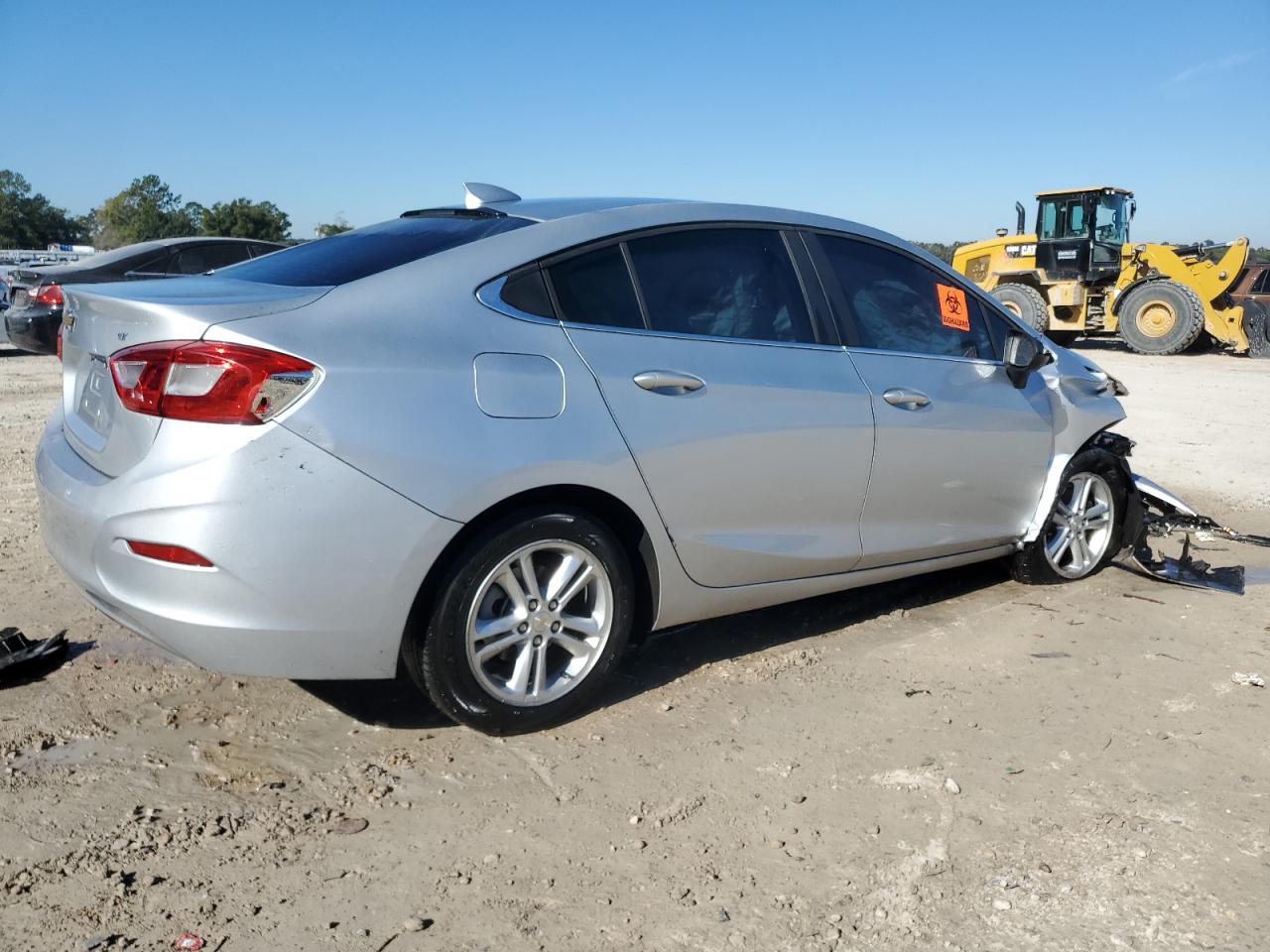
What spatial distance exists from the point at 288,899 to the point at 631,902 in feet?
2.56

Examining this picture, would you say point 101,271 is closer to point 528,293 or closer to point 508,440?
point 528,293

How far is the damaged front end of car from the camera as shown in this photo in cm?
520

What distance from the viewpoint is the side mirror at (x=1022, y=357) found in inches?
180

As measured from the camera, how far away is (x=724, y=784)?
3104 millimetres

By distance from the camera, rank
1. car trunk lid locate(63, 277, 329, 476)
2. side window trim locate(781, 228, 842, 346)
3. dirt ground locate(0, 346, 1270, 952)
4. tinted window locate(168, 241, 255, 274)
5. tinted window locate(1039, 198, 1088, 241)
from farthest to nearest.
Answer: tinted window locate(1039, 198, 1088, 241) → tinted window locate(168, 241, 255, 274) → side window trim locate(781, 228, 842, 346) → car trunk lid locate(63, 277, 329, 476) → dirt ground locate(0, 346, 1270, 952)

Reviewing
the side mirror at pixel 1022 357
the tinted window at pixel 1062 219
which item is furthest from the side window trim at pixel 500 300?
the tinted window at pixel 1062 219

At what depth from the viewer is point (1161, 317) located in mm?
19500

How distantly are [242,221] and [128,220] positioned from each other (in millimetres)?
14279

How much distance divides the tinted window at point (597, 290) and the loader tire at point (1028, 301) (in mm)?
17628

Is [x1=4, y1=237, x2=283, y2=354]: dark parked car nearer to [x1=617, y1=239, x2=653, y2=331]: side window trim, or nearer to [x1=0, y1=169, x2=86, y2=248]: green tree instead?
[x1=617, y1=239, x2=653, y2=331]: side window trim

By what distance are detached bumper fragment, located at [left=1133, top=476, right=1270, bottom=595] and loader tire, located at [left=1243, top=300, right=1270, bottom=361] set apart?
52.7ft

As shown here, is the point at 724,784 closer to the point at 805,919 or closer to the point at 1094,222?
the point at 805,919

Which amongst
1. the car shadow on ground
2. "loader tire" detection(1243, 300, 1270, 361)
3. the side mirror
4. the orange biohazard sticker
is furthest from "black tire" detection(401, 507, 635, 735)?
"loader tire" detection(1243, 300, 1270, 361)

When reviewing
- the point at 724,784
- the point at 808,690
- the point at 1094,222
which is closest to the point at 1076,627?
the point at 808,690
